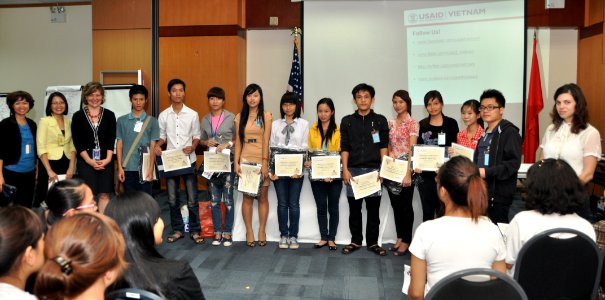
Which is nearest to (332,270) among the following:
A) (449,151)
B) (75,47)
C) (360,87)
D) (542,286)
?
(449,151)

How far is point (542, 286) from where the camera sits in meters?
1.71

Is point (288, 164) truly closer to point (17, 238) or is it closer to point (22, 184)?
point (22, 184)

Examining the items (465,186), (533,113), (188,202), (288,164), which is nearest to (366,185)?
(288,164)

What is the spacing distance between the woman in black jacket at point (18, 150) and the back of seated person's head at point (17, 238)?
3.20 meters

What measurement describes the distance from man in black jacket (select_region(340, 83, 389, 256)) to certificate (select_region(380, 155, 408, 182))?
3.3 inches

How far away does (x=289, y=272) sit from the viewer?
3.62 metres

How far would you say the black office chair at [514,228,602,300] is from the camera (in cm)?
168

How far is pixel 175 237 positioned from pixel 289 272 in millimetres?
1440

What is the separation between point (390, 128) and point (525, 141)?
3288mm

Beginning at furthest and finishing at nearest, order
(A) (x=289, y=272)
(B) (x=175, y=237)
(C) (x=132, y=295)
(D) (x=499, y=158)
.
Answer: (B) (x=175, y=237), (A) (x=289, y=272), (D) (x=499, y=158), (C) (x=132, y=295)

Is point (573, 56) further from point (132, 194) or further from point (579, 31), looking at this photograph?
point (132, 194)

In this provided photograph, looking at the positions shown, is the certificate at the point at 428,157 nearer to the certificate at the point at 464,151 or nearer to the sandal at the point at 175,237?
the certificate at the point at 464,151

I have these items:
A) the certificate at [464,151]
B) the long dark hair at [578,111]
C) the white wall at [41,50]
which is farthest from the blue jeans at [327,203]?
the white wall at [41,50]

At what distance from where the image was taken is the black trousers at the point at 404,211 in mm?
4023
